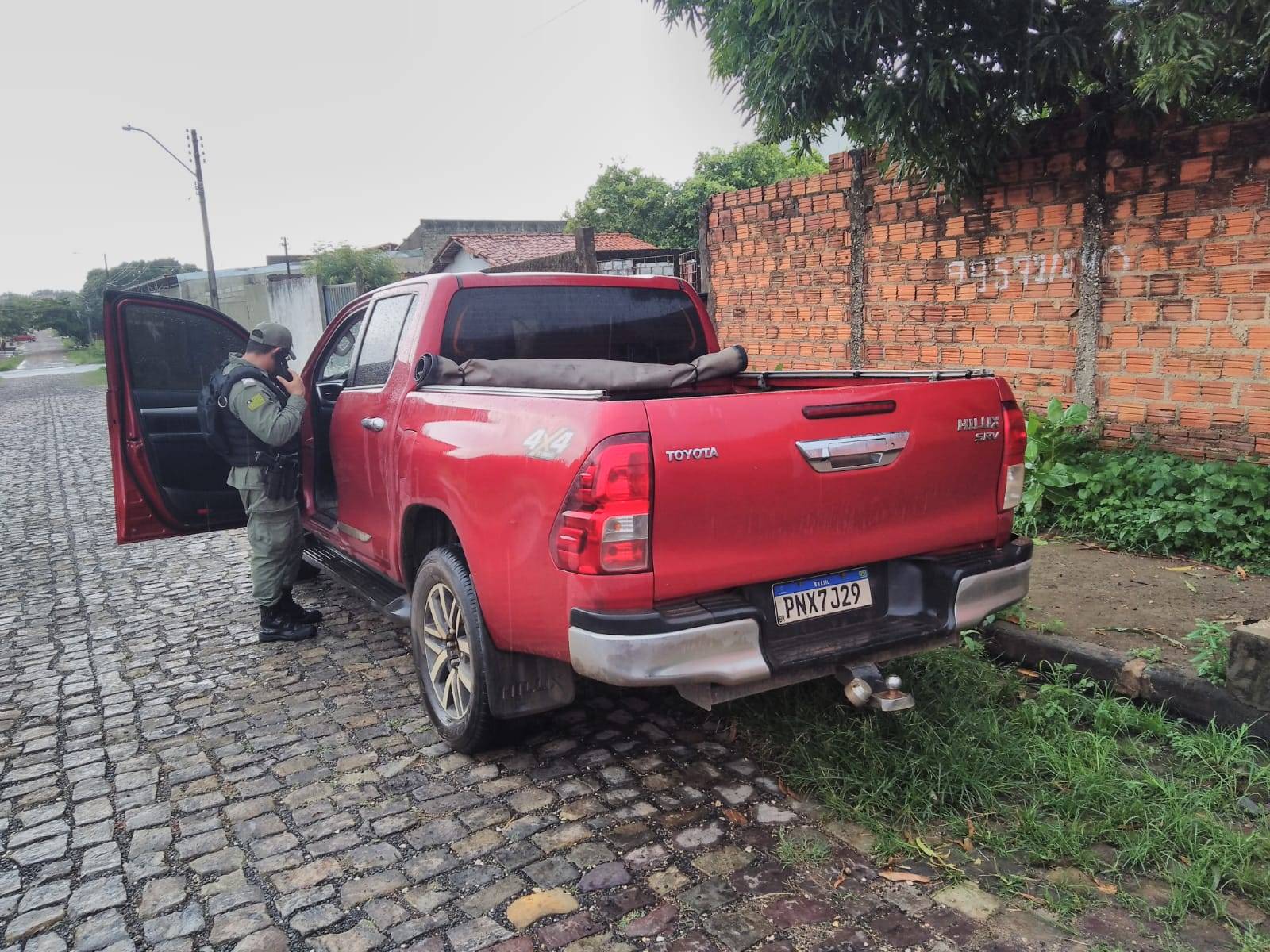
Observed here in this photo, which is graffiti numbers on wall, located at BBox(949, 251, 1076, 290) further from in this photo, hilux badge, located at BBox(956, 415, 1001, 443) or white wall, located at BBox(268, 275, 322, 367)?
white wall, located at BBox(268, 275, 322, 367)

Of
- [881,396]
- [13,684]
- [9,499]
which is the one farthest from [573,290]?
[9,499]

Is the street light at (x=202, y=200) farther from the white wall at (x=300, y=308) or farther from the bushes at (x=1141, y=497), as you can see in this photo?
the bushes at (x=1141, y=497)

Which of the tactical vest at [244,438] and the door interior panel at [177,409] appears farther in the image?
the door interior panel at [177,409]

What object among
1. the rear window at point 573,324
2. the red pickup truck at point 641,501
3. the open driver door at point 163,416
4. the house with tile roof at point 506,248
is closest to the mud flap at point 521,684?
the red pickup truck at point 641,501

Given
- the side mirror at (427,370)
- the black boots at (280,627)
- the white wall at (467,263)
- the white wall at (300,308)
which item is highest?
the white wall at (467,263)

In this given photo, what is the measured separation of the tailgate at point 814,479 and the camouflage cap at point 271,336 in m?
2.81

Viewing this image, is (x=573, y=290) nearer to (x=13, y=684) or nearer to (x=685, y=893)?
(x=685, y=893)

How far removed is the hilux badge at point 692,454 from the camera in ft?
8.38

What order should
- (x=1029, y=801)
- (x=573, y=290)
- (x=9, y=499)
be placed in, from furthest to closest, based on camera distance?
Result: 1. (x=9, y=499)
2. (x=573, y=290)
3. (x=1029, y=801)

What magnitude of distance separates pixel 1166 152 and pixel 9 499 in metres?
10.5

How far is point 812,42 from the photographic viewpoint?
4922mm

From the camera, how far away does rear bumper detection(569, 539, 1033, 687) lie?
8.38ft

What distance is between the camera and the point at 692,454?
2.58m

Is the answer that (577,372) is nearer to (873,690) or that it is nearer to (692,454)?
(692,454)
